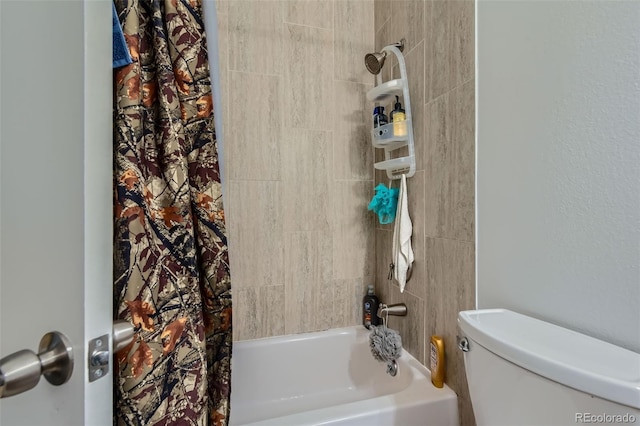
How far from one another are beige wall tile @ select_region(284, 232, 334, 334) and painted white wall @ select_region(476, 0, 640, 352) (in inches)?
32.2

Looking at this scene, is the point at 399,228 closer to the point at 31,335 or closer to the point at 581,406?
the point at 581,406

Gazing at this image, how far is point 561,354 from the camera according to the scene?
538 mm

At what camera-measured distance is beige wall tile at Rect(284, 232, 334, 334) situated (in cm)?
152

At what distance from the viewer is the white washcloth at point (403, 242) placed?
1.23 meters

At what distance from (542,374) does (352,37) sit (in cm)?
162

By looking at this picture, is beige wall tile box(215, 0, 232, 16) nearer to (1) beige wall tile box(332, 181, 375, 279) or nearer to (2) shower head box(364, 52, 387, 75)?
(2) shower head box(364, 52, 387, 75)

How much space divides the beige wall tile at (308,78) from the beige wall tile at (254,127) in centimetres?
7

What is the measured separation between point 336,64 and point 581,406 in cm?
156

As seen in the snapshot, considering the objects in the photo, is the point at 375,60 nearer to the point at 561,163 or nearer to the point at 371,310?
the point at 561,163

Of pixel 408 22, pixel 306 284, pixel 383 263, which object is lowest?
pixel 306 284

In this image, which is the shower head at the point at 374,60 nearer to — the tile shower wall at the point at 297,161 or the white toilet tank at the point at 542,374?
the tile shower wall at the point at 297,161

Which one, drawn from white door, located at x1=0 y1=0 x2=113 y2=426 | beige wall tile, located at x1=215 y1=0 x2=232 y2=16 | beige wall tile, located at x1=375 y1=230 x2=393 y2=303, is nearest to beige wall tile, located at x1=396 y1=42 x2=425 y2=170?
beige wall tile, located at x1=375 y1=230 x2=393 y2=303

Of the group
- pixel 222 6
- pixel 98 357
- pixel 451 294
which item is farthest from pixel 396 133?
pixel 98 357

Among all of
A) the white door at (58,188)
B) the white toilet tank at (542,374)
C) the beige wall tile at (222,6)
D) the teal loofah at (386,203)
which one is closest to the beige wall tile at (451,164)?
the teal loofah at (386,203)
